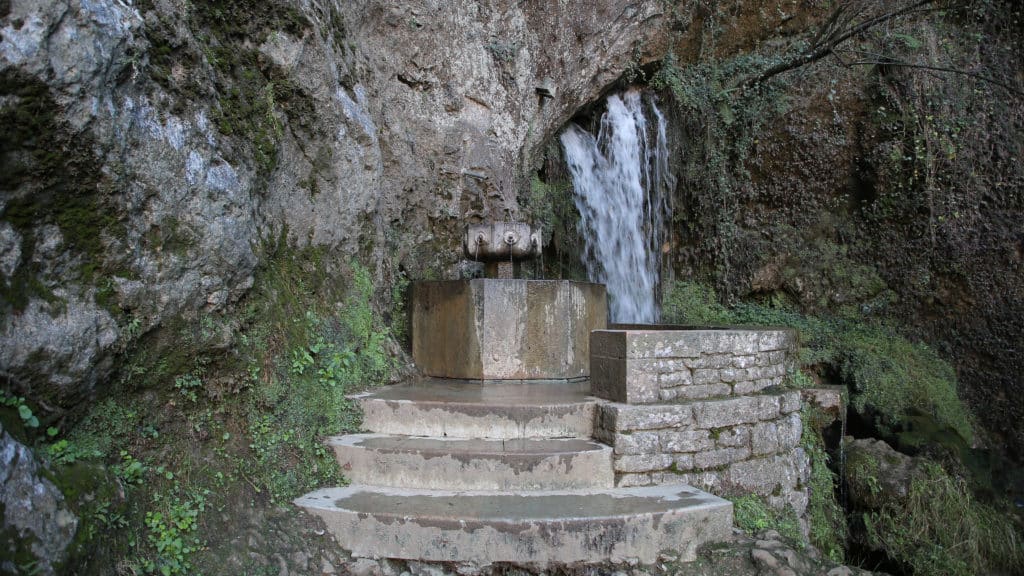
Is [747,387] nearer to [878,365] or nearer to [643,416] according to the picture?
[643,416]

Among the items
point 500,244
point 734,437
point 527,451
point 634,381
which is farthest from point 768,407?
point 500,244

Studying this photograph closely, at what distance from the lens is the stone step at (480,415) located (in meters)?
4.69

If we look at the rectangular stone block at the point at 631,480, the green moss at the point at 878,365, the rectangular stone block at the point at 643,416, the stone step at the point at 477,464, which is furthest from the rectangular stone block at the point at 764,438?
the green moss at the point at 878,365

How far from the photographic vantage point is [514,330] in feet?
20.1

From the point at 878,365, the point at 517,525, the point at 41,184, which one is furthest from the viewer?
the point at 878,365

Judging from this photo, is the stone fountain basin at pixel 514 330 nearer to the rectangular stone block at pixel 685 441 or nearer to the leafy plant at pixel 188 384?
the rectangular stone block at pixel 685 441

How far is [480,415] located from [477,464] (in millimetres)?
502

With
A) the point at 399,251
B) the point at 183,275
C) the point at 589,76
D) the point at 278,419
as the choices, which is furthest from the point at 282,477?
the point at 589,76

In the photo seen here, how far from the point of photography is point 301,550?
12.5ft

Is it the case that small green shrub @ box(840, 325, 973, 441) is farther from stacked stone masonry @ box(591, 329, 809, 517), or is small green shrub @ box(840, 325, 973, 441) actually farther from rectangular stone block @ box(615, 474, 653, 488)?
rectangular stone block @ box(615, 474, 653, 488)

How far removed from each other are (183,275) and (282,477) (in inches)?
60.0

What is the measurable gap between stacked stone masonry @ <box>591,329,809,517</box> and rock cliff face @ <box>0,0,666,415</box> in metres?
2.99

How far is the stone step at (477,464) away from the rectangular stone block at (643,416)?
0.21m

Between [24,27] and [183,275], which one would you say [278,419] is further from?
[24,27]
